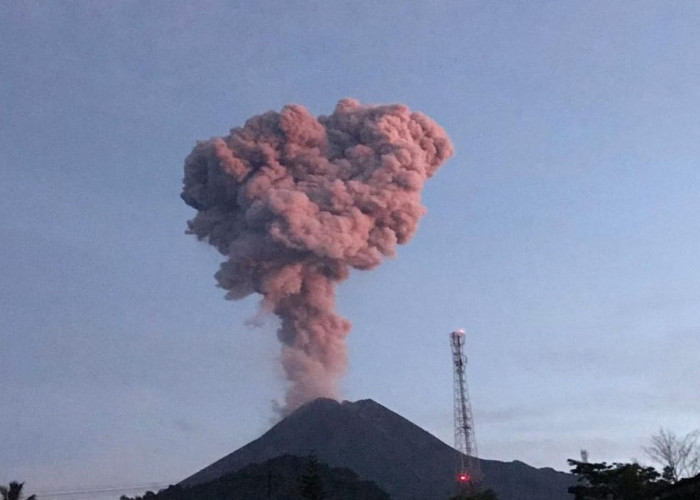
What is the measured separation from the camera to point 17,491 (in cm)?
4472

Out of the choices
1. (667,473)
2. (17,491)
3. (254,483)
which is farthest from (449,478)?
(17,491)

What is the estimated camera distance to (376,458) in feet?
410

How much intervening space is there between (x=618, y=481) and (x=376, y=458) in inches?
3236

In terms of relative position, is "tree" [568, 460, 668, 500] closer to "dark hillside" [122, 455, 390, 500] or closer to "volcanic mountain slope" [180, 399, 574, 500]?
"dark hillside" [122, 455, 390, 500]

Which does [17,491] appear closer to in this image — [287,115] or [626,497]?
[626,497]

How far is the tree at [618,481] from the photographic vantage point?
4416 cm

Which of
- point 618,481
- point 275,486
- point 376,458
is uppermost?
point 376,458

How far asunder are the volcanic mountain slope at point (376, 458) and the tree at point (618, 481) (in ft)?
225

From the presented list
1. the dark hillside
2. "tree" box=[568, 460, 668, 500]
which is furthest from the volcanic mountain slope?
"tree" box=[568, 460, 668, 500]

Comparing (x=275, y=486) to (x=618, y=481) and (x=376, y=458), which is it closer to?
(x=376, y=458)

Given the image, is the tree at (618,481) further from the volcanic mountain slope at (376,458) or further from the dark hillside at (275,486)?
the volcanic mountain slope at (376,458)

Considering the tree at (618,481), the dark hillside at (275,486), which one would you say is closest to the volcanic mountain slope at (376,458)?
the dark hillside at (275,486)

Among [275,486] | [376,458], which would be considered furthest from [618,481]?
[376,458]

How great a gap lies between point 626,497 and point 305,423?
262ft
